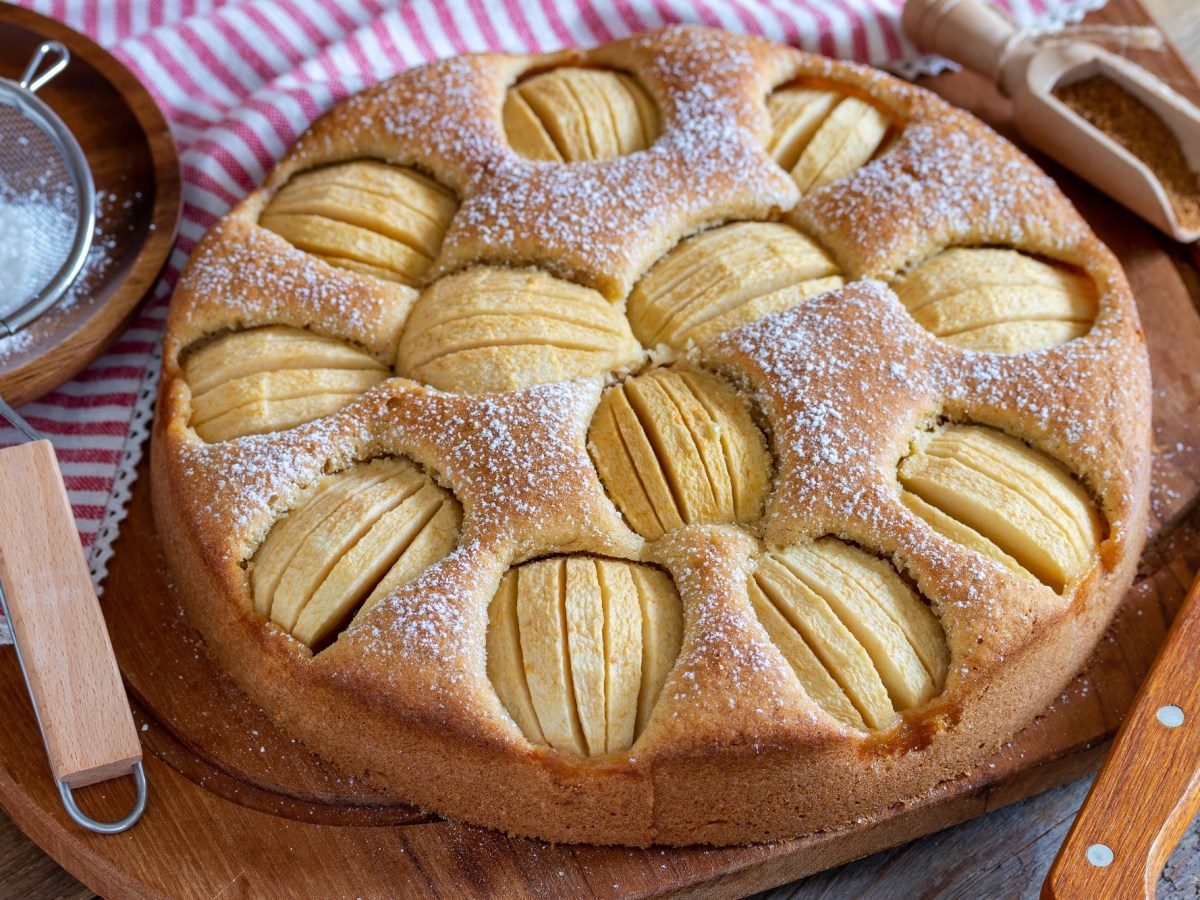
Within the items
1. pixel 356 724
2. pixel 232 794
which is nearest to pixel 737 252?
pixel 356 724

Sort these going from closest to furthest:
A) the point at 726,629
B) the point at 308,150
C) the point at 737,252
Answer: the point at 726,629 < the point at 737,252 < the point at 308,150

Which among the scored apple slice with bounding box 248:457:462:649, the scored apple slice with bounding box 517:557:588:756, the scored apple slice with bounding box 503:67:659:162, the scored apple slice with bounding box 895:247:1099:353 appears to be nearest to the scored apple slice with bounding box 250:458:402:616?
the scored apple slice with bounding box 248:457:462:649

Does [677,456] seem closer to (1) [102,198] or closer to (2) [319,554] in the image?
(2) [319,554]

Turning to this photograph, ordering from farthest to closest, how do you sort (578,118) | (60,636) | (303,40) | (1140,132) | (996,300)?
(303,40)
(1140,132)
(578,118)
(996,300)
(60,636)

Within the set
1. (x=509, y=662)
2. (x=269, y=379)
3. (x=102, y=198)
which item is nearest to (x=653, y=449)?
(x=509, y=662)

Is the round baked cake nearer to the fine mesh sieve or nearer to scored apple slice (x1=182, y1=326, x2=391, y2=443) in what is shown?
scored apple slice (x1=182, y1=326, x2=391, y2=443)

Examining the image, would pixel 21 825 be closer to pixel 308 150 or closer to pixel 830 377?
pixel 308 150
